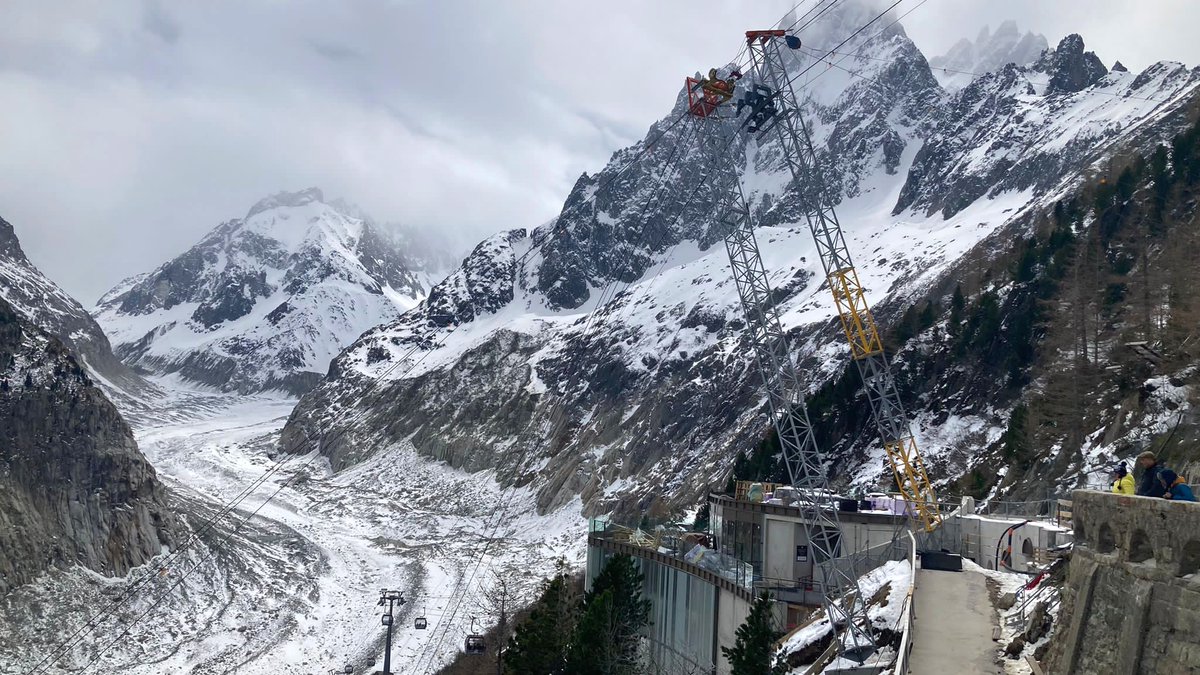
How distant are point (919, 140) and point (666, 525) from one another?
141 m

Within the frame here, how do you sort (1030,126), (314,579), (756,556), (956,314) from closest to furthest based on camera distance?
(756,556)
(956,314)
(314,579)
(1030,126)

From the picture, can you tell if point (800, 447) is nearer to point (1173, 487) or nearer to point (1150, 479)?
point (1150, 479)

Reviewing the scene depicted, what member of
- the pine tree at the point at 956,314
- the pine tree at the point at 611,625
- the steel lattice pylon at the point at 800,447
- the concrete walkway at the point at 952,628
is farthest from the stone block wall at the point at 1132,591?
the pine tree at the point at 956,314

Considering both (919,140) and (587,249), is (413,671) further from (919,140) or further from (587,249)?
(919,140)

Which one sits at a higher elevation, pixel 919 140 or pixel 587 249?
pixel 919 140

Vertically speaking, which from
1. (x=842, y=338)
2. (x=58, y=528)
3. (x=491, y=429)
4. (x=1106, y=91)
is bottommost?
(x=58, y=528)

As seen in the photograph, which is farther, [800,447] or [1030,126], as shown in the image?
[1030,126]

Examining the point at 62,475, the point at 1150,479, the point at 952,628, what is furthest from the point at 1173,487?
the point at 62,475

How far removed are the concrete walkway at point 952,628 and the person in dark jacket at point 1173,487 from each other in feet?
16.4

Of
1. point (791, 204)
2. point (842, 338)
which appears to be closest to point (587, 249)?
point (791, 204)

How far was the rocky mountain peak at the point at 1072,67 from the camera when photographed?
148 m

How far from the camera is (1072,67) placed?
149750mm

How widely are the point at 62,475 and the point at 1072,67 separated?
5577 inches

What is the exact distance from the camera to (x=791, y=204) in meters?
158
